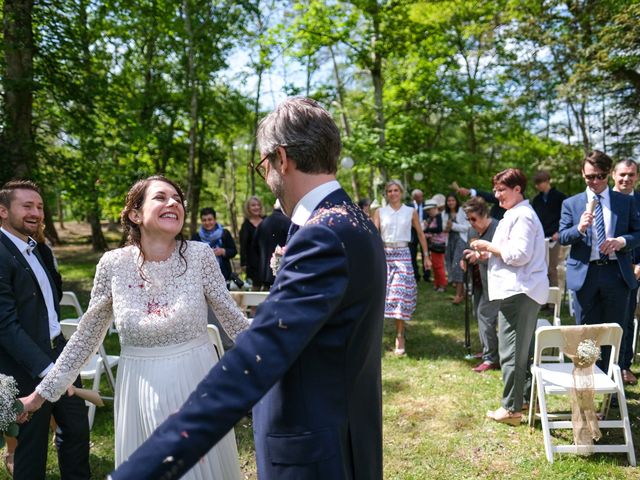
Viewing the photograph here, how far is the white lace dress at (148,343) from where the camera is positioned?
2.27 m

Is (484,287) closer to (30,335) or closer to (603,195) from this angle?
(603,195)

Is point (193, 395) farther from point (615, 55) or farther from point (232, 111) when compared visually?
point (232, 111)

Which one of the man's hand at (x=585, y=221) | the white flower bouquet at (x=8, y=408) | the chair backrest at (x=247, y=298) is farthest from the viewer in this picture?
the chair backrest at (x=247, y=298)

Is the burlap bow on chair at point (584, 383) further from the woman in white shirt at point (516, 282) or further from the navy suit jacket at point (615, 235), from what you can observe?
the navy suit jacket at point (615, 235)

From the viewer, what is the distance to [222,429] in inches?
42.1

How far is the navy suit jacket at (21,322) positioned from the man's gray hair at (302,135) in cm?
202

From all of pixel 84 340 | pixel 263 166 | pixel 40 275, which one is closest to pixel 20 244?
pixel 40 275

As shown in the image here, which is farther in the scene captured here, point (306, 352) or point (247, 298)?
point (247, 298)

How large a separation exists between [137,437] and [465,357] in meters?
4.64

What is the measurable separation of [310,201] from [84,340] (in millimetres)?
1635

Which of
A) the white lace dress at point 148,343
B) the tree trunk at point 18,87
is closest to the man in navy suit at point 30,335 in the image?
the white lace dress at point 148,343

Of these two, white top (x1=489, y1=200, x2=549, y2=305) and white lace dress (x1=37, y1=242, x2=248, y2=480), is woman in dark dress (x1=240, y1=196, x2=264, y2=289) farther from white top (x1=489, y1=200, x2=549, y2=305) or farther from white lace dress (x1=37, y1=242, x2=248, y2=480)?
white lace dress (x1=37, y1=242, x2=248, y2=480)

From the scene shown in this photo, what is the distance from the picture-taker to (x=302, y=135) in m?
1.34

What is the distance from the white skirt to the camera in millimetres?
2258
